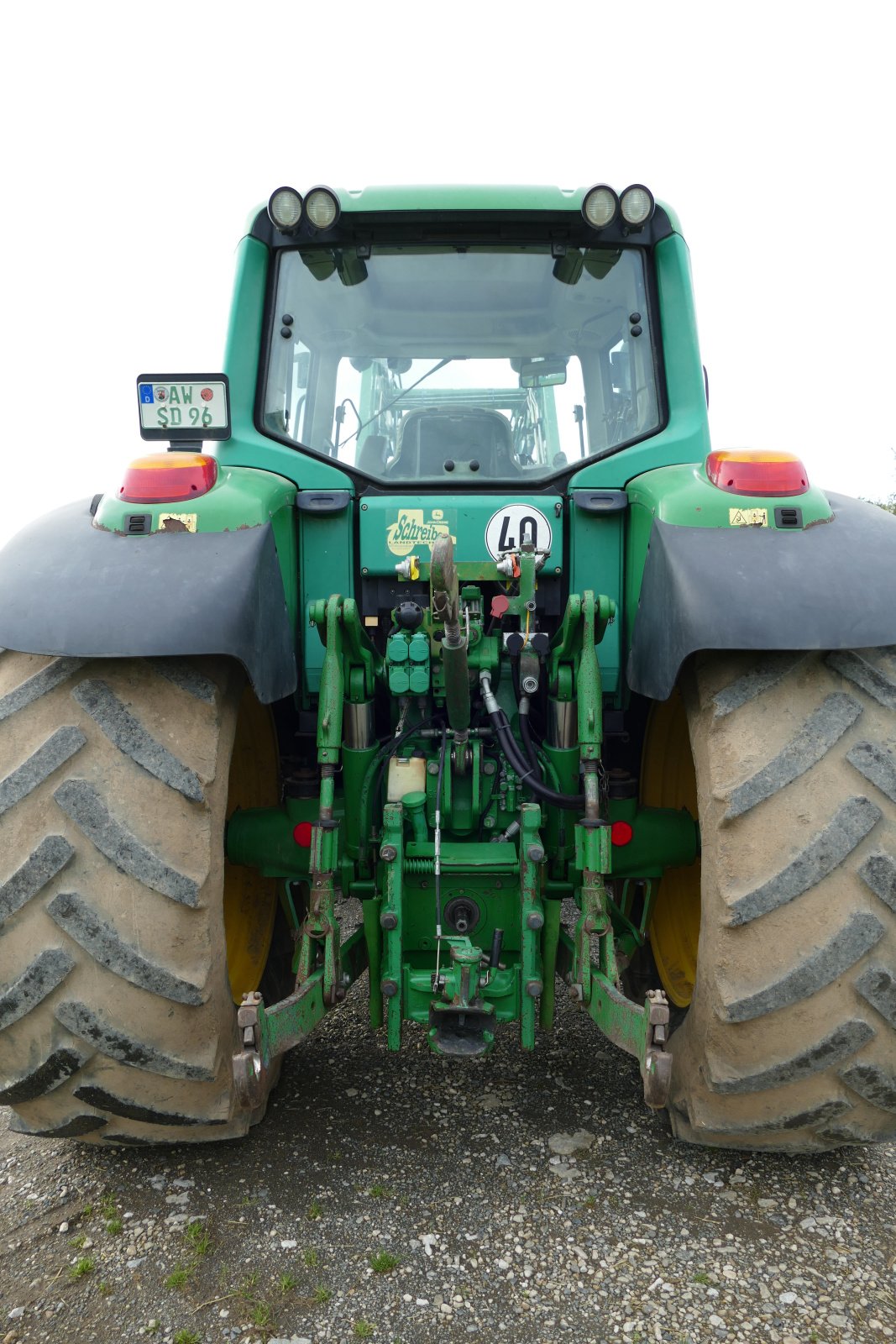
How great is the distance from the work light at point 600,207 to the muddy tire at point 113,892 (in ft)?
5.63

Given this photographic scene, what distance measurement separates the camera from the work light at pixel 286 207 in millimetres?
2758

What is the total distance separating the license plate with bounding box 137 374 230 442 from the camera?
263 centimetres

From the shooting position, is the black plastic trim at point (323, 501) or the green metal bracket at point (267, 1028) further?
the black plastic trim at point (323, 501)

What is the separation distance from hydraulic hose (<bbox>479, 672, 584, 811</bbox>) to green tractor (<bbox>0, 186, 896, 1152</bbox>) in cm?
2

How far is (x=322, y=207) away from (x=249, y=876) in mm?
2032

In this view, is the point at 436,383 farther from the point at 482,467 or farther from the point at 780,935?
the point at 780,935

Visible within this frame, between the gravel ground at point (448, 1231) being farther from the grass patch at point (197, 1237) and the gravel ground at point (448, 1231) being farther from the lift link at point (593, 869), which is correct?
the lift link at point (593, 869)

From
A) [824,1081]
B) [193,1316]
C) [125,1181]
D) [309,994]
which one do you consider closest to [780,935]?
[824,1081]

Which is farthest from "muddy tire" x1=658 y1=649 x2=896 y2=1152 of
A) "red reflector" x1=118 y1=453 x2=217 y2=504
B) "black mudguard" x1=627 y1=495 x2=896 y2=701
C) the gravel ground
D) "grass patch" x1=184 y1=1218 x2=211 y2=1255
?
"red reflector" x1=118 y1=453 x2=217 y2=504

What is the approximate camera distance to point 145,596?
2.06 metres

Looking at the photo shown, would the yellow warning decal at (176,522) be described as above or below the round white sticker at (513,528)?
below

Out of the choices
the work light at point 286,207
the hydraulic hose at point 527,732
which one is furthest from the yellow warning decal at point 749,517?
the work light at point 286,207

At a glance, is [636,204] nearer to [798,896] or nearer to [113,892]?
[798,896]

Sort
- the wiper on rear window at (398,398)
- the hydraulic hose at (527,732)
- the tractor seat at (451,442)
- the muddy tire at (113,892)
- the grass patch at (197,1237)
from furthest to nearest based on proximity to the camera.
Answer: the wiper on rear window at (398,398) < the tractor seat at (451,442) < the hydraulic hose at (527,732) < the grass patch at (197,1237) < the muddy tire at (113,892)
